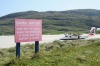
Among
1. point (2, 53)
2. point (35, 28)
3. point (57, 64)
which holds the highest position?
point (35, 28)

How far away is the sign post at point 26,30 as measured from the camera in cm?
1638

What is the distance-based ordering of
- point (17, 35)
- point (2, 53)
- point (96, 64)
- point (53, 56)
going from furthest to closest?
1. point (2, 53)
2. point (17, 35)
3. point (53, 56)
4. point (96, 64)

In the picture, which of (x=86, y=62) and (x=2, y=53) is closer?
(x=86, y=62)

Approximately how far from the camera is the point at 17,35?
53.8ft

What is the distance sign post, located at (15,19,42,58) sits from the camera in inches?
645

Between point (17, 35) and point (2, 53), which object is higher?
point (17, 35)

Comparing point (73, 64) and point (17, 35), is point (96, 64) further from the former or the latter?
point (17, 35)

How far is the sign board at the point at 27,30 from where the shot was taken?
53.8 feet

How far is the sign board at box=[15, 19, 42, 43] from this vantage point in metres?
16.4

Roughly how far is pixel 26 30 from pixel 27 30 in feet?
0.31

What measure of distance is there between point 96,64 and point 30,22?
5404 millimetres

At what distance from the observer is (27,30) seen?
1712cm

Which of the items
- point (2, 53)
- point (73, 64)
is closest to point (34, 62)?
point (73, 64)

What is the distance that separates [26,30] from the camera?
1705cm
